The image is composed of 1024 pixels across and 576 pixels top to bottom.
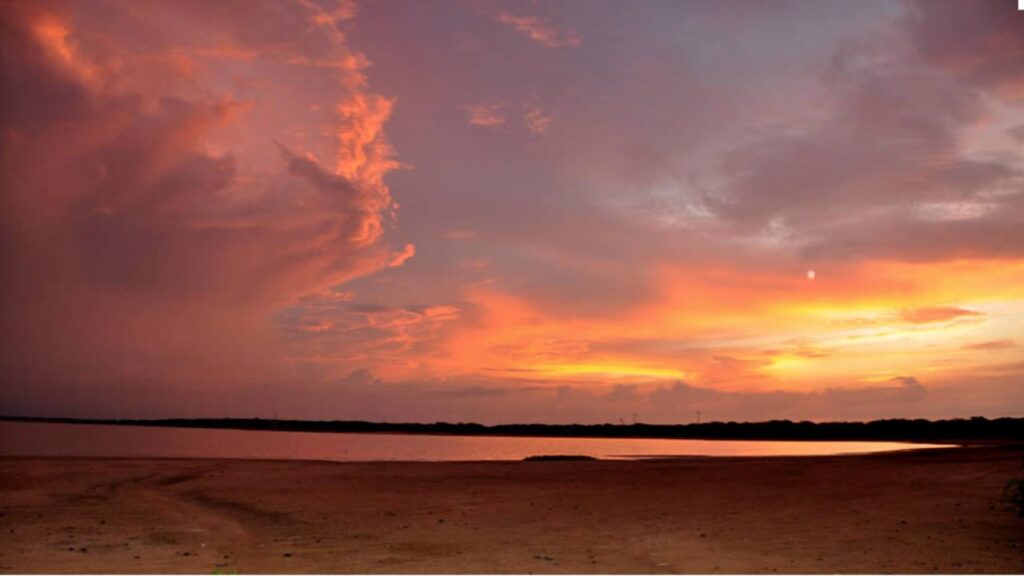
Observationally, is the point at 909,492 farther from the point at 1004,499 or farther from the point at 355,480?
the point at 355,480

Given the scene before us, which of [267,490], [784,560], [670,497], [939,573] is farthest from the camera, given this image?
[267,490]

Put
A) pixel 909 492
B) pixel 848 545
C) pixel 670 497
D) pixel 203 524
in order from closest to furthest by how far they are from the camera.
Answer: pixel 848 545 < pixel 203 524 < pixel 909 492 < pixel 670 497

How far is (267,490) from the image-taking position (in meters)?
31.9

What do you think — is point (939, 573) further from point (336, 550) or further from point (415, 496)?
point (415, 496)

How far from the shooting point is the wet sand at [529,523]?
15.7 m

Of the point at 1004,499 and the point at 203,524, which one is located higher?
the point at 1004,499

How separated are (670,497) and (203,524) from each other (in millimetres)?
15281

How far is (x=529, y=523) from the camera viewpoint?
21828 millimetres

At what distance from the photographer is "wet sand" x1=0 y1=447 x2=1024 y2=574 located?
51.5 feet

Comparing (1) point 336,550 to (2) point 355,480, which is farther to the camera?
(2) point 355,480

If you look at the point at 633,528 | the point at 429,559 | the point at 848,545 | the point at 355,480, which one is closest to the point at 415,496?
the point at 355,480

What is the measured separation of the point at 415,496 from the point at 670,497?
9357mm

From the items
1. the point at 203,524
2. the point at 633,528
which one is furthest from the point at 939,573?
the point at 203,524

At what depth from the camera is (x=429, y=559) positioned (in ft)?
53.8
